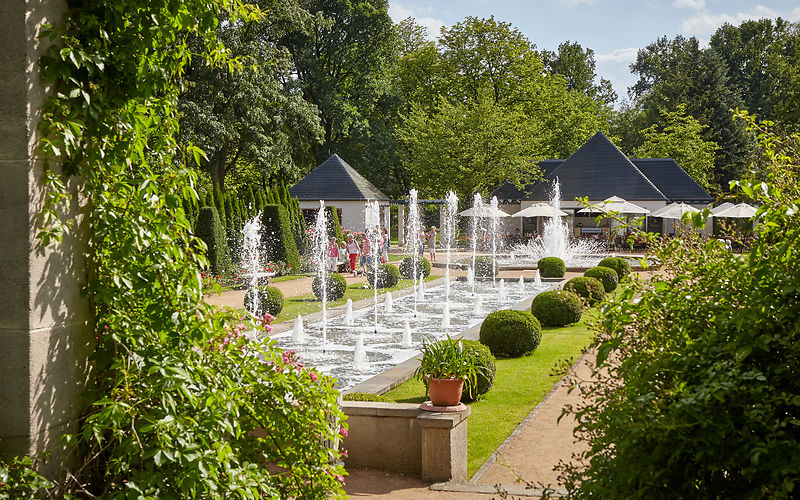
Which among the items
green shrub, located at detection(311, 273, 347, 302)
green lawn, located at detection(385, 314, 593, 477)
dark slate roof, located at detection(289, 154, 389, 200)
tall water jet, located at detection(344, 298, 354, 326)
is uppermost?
dark slate roof, located at detection(289, 154, 389, 200)

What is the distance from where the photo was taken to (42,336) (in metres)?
A: 3.06

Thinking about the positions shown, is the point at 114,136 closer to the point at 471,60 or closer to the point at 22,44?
the point at 22,44

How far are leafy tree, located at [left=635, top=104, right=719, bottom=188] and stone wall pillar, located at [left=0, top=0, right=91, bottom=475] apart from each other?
55208 millimetres

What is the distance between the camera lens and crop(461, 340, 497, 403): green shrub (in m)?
10.5

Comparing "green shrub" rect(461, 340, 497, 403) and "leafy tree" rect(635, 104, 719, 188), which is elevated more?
→ "leafy tree" rect(635, 104, 719, 188)

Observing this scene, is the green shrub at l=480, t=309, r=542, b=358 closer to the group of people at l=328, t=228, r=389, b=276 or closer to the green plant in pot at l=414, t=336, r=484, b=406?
the green plant in pot at l=414, t=336, r=484, b=406

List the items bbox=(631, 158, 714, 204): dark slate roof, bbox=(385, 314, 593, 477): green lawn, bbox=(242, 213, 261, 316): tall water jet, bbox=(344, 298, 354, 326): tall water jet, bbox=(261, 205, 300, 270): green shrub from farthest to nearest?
1. bbox=(631, 158, 714, 204): dark slate roof
2. bbox=(261, 205, 300, 270): green shrub
3. bbox=(242, 213, 261, 316): tall water jet
4. bbox=(344, 298, 354, 326): tall water jet
5. bbox=(385, 314, 593, 477): green lawn

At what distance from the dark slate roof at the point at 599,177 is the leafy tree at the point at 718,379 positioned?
144 feet

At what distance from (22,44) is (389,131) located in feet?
166

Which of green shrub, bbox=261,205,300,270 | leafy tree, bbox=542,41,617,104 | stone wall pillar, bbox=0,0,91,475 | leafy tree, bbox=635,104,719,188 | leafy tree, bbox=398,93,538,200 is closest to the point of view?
stone wall pillar, bbox=0,0,91,475

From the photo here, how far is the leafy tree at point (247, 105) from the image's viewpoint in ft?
114

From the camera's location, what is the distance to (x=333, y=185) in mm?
44625

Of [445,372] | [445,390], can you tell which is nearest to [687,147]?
[445,372]

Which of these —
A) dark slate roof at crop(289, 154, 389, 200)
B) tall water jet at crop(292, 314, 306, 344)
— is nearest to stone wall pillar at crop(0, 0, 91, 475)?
tall water jet at crop(292, 314, 306, 344)
